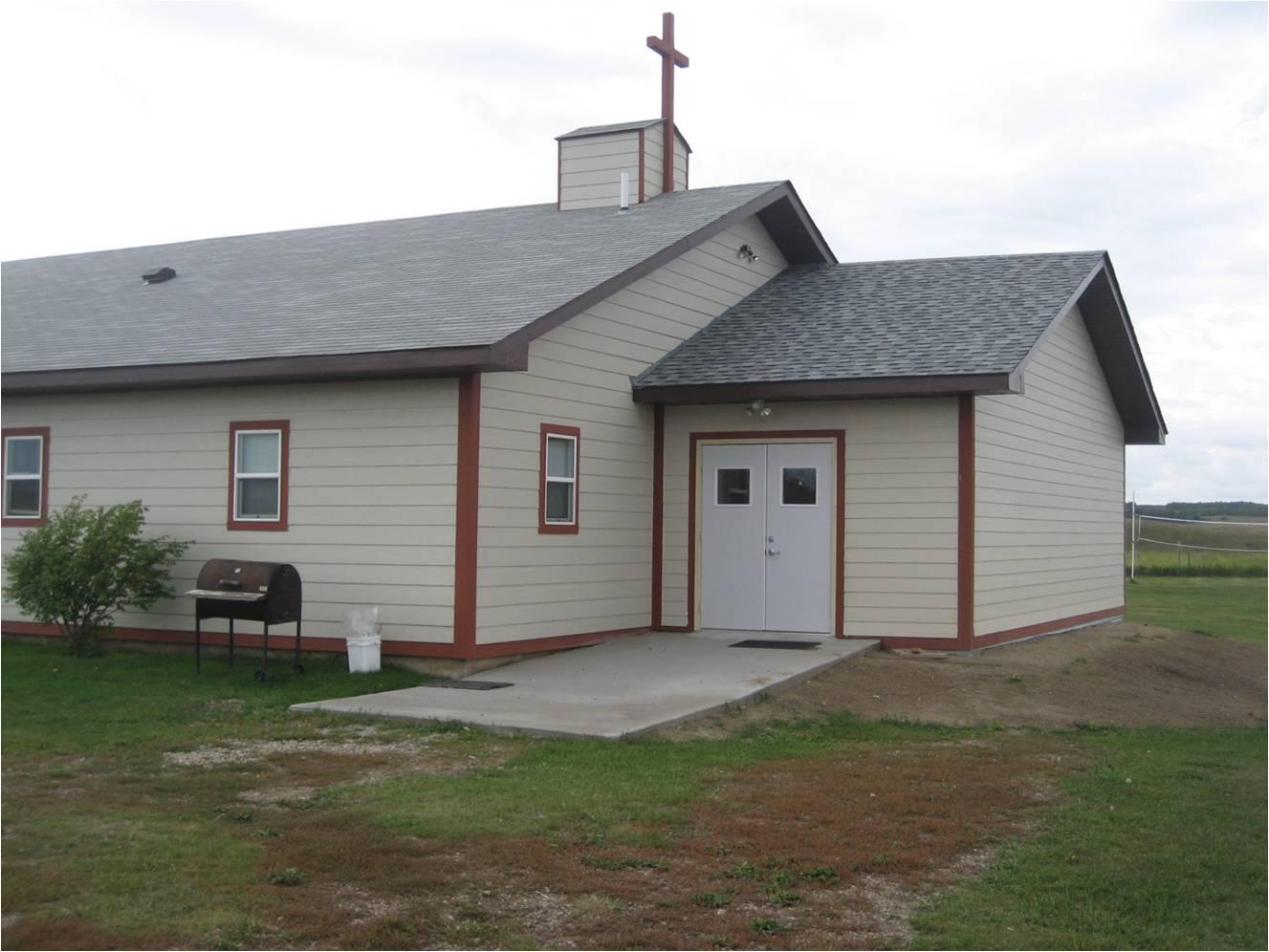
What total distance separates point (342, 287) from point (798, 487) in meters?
5.86

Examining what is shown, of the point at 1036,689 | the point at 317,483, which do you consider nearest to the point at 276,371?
the point at 317,483

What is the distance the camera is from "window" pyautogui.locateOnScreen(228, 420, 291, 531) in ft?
46.0

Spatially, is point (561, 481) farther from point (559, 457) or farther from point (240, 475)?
point (240, 475)

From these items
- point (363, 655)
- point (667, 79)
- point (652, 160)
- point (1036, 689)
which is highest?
point (667, 79)

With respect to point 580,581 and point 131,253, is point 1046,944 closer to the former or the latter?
point 580,581

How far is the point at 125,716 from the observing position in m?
10.5

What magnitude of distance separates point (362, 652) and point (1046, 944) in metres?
8.52

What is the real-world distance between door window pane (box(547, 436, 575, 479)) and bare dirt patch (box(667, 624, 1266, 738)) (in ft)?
11.6

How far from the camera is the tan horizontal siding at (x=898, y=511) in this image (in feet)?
47.7

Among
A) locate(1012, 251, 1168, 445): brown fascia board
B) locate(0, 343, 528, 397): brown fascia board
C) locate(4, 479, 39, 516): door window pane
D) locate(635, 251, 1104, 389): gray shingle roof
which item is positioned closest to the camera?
locate(0, 343, 528, 397): brown fascia board

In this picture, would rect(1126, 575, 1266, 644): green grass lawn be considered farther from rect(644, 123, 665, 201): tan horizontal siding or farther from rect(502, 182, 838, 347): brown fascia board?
rect(644, 123, 665, 201): tan horizontal siding

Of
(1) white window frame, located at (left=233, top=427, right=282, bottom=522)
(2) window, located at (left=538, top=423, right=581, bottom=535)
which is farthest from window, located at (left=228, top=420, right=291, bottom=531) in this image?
(2) window, located at (left=538, top=423, right=581, bottom=535)

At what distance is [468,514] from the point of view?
12.8m

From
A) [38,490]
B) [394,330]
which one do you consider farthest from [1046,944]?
[38,490]
